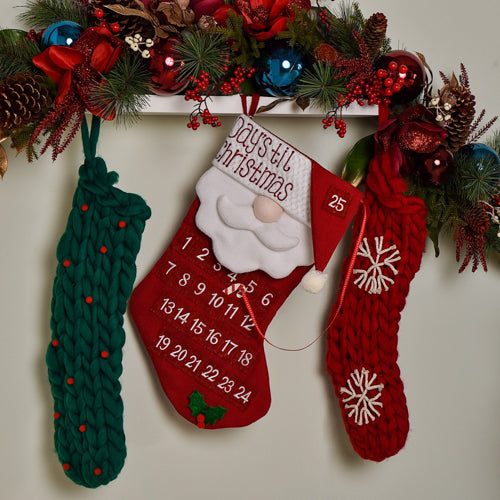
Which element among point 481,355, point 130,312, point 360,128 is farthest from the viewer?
point 481,355

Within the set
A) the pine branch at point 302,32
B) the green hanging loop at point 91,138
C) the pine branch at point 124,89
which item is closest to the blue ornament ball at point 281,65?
the pine branch at point 302,32

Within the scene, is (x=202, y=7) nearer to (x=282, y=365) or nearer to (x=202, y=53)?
(x=202, y=53)

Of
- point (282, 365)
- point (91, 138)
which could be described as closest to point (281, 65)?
point (91, 138)

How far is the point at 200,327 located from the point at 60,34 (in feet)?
2.02

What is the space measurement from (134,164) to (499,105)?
0.88 meters

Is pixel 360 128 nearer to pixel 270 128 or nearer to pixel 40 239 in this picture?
pixel 270 128

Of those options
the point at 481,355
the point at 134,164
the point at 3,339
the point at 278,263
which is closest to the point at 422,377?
the point at 481,355

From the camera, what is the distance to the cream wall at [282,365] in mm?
1238

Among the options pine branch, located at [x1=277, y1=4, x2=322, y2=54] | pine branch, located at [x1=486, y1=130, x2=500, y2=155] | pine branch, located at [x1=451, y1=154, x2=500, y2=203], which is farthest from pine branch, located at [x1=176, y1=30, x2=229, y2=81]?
pine branch, located at [x1=486, y1=130, x2=500, y2=155]

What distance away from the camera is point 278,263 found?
1.23 m

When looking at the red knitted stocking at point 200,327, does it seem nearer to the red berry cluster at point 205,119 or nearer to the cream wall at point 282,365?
the cream wall at point 282,365

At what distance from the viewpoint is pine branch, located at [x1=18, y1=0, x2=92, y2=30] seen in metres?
1.12

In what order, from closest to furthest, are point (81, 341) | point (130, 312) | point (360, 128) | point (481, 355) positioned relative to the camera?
point (81, 341) < point (130, 312) < point (360, 128) < point (481, 355)

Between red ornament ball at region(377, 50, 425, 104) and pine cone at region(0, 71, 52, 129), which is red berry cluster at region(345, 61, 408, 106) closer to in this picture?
red ornament ball at region(377, 50, 425, 104)
